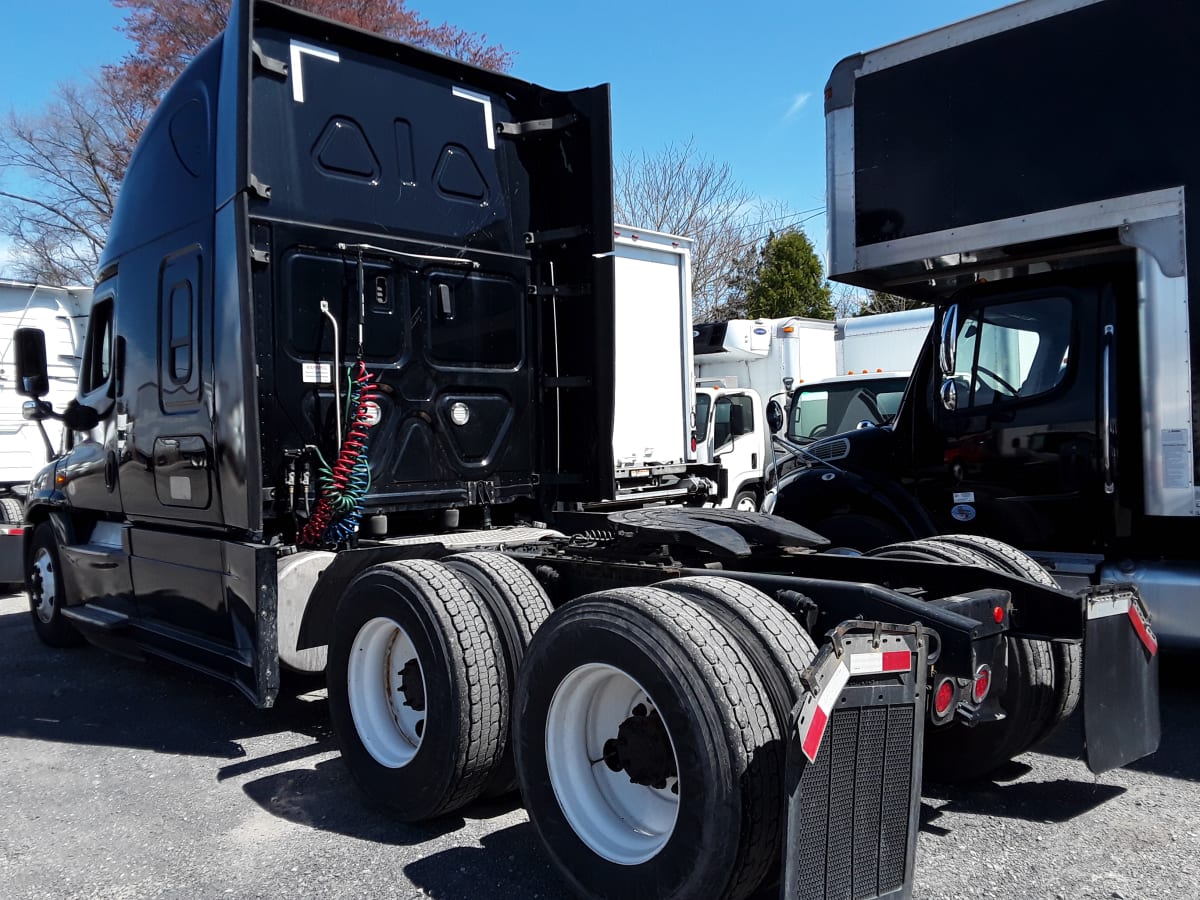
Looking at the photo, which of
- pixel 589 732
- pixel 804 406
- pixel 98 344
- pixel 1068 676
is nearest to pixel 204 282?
pixel 98 344

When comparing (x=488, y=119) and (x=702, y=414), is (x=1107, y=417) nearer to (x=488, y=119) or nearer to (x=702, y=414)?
(x=488, y=119)

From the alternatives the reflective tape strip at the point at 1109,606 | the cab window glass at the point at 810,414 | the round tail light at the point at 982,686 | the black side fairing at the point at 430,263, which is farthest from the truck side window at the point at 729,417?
the round tail light at the point at 982,686

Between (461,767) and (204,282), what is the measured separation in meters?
2.86

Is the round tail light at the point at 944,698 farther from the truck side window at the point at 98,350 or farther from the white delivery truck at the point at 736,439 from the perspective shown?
the white delivery truck at the point at 736,439

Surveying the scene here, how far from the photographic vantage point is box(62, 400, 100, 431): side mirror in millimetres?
6550

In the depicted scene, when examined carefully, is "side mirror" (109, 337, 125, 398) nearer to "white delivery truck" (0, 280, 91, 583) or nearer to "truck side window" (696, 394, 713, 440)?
"white delivery truck" (0, 280, 91, 583)

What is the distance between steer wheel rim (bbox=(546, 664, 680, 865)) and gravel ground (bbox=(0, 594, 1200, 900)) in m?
0.36

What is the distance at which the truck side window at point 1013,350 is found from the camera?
6.01m

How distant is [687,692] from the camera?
2.93m

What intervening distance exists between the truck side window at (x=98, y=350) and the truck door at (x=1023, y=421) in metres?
5.20

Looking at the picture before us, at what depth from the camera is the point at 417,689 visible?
4.19 meters

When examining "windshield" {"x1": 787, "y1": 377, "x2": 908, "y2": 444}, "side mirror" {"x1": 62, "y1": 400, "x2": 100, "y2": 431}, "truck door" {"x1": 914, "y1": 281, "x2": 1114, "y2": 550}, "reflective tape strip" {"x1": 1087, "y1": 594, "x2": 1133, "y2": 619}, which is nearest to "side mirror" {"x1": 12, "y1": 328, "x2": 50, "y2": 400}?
"side mirror" {"x1": 62, "y1": 400, "x2": 100, "y2": 431}

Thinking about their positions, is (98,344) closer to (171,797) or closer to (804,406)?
(171,797)

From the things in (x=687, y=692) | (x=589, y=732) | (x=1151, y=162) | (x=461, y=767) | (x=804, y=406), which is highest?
(x=1151, y=162)
